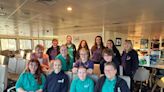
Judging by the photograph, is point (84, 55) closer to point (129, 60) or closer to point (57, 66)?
point (57, 66)

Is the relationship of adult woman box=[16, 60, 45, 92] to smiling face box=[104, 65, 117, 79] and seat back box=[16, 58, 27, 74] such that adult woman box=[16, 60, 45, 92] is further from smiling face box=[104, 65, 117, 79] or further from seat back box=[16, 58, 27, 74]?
seat back box=[16, 58, 27, 74]

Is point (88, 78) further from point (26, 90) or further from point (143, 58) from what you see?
point (143, 58)

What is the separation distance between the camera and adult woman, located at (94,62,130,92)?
6.71ft

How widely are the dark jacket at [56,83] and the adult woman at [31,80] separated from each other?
7.0 inches

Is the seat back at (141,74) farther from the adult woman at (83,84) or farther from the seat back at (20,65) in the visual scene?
the seat back at (20,65)

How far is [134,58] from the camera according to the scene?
345 centimetres

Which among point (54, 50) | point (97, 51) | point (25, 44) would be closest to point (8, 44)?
point (25, 44)

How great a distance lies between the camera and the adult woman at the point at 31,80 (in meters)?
2.57

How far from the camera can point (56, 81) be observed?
2494mm

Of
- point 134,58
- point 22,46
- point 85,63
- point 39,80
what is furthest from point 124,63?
point 22,46

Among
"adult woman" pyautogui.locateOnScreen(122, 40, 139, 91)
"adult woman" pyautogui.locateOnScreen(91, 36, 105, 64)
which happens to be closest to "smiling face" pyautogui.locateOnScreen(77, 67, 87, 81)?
"adult woman" pyautogui.locateOnScreen(91, 36, 105, 64)

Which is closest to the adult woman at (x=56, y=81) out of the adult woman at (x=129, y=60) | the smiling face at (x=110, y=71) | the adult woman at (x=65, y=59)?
the adult woman at (x=65, y=59)

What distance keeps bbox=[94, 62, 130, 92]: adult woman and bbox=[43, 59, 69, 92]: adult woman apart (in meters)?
0.58

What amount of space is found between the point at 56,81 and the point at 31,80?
40 cm
